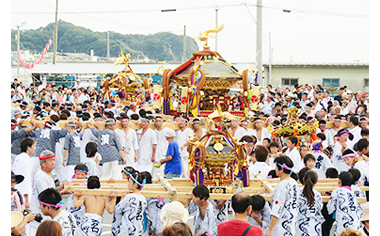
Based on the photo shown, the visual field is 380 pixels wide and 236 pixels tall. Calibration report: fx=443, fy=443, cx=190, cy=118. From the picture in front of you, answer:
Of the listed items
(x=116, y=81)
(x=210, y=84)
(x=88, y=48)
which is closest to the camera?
(x=210, y=84)

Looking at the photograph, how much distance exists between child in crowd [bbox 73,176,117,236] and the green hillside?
330 feet

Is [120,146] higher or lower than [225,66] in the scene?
lower

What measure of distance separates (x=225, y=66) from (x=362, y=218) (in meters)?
8.23

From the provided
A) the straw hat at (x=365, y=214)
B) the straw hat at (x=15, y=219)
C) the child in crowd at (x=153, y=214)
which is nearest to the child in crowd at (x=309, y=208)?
the straw hat at (x=365, y=214)

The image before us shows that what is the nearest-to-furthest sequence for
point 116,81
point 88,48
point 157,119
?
point 157,119
point 116,81
point 88,48

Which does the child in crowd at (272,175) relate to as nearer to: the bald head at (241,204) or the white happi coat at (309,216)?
the white happi coat at (309,216)

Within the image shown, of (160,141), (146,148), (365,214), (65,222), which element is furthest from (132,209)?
(160,141)

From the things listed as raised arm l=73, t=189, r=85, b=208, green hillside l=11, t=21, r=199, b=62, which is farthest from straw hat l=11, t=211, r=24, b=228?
green hillside l=11, t=21, r=199, b=62

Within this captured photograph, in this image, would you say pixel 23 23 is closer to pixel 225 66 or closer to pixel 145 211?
pixel 225 66

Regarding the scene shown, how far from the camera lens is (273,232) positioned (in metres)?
5.19

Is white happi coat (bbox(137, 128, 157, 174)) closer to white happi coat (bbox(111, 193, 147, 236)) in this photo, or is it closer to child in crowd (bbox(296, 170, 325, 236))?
white happi coat (bbox(111, 193, 147, 236))

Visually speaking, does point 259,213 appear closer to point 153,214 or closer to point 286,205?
point 286,205

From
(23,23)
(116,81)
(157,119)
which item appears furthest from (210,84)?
(23,23)

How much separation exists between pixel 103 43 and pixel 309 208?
348 feet
